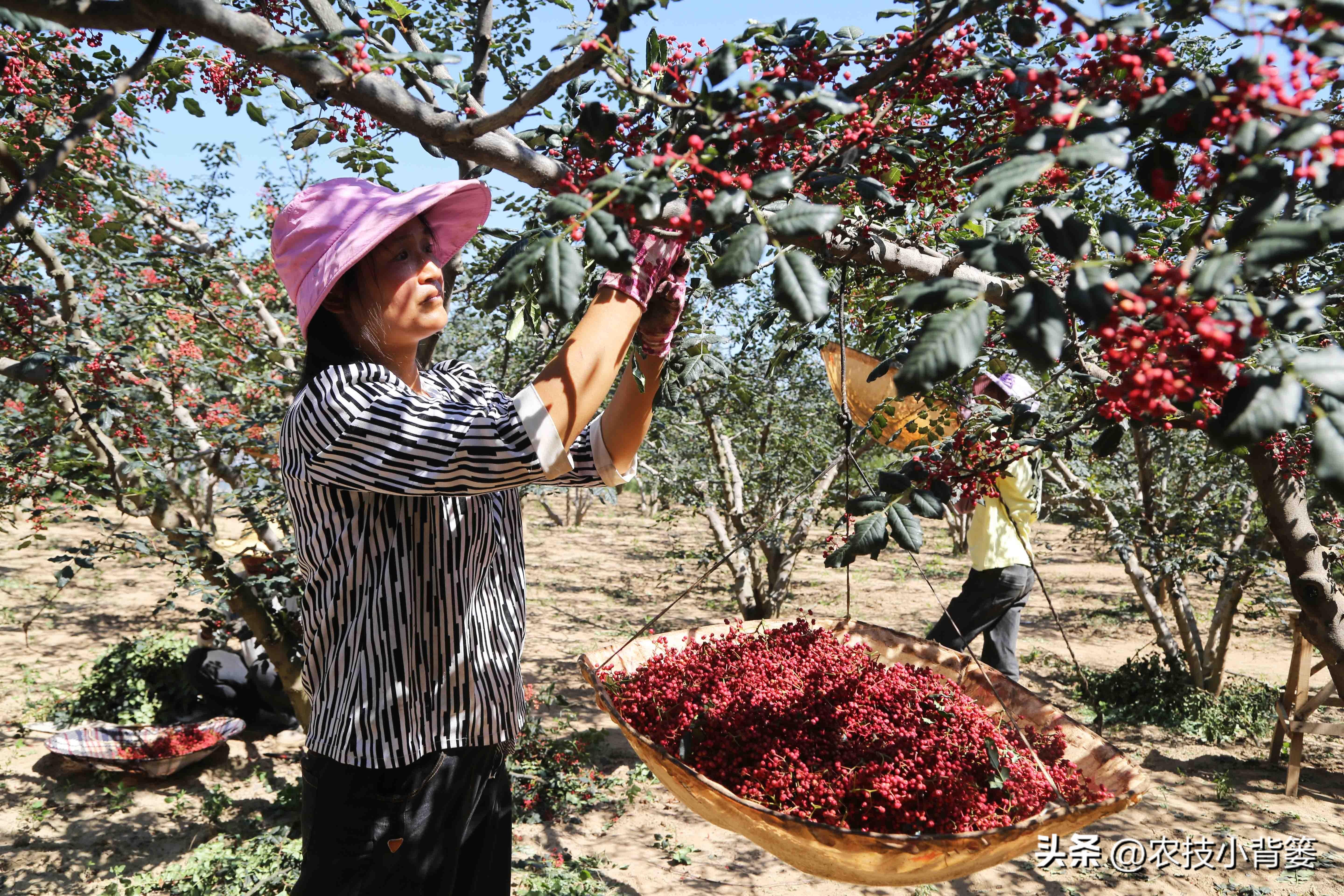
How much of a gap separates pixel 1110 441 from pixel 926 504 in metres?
0.48

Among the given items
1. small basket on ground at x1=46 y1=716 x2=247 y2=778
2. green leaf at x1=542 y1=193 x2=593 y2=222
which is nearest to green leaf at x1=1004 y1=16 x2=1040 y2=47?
green leaf at x1=542 y1=193 x2=593 y2=222

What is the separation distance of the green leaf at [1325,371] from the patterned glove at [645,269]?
75 cm

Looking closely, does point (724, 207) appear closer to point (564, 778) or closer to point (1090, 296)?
point (1090, 296)

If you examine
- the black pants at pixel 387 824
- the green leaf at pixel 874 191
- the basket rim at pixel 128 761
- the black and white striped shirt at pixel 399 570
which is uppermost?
the green leaf at pixel 874 191

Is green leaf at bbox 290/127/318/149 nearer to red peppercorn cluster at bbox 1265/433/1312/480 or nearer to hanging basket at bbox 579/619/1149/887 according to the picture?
hanging basket at bbox 579/619/1149/887

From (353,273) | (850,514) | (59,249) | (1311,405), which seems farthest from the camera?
(59,249)

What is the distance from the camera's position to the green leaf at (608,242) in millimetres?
870

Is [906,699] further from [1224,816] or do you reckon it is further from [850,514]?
[1224,816]

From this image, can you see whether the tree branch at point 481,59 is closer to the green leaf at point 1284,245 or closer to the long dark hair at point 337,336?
the long dark hair at point 337,336

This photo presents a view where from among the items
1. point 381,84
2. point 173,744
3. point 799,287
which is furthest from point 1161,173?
point 173,744

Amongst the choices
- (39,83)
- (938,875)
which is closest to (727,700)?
(938,875)

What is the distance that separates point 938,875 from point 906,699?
50 centimetres

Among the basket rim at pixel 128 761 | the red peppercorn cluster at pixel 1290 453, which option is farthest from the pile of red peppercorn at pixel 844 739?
the basket rim at pixel 128 761

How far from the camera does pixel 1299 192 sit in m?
1.11
